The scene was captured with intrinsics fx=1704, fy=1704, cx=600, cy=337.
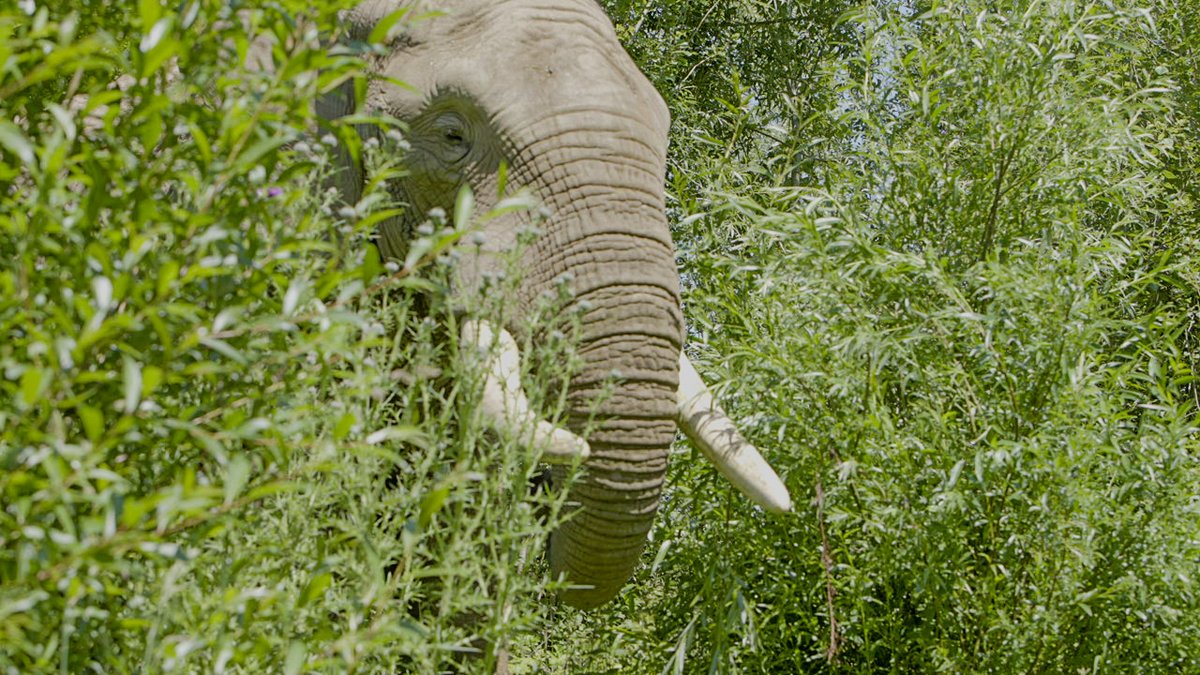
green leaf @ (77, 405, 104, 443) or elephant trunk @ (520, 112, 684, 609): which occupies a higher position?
green leaf @ (77, 405, 104, 443)

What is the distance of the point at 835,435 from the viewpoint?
4.95 metres

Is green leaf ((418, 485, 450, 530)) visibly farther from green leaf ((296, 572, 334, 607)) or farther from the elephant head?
the elephant head

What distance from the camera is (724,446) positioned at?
464 centimetres

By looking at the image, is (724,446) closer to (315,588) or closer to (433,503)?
(433,503)

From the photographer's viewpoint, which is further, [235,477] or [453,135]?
[453,135]

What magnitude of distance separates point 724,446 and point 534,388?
1.62m

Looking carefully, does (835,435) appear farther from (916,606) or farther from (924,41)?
(924,41)

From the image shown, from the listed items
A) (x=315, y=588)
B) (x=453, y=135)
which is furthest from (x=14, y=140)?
(x=453, y=135)

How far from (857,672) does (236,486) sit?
3308 mm

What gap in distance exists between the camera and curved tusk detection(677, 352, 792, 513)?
4578mm

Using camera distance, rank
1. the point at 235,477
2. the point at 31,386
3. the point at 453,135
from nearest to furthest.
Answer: the point at 31,386 < the point at 235,477 < the point at 453,135

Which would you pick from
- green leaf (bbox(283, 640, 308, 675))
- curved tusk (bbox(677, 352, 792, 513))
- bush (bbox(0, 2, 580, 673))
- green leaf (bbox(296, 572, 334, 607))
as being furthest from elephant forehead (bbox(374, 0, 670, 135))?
green leaf (bbox(283, 640, 308, 675))

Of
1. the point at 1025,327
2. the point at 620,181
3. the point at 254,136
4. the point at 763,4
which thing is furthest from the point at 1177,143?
the point at 254,136

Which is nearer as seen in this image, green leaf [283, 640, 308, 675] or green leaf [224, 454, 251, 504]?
green leaf [224, 454, 251, 504]
